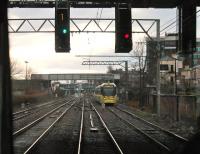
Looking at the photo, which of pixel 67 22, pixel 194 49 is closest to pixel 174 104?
pixel 194 49

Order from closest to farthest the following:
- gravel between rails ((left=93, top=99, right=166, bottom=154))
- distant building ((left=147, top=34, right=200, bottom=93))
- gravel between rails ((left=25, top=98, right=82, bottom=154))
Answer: gravel between rails ((left=93, top=99, right=166, bottom=154))
gravel between rails ((left=25, top=98, right=82, bottom=154))
distant building ((left=147, top=34, right=200, bottom=93))

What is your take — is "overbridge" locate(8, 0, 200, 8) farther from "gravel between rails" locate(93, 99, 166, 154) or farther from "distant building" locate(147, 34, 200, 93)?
"gravel between rails" locate(93, 99, 166, 154)

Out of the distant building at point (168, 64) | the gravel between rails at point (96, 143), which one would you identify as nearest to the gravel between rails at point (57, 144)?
the gravel between rails at point (96, 143)

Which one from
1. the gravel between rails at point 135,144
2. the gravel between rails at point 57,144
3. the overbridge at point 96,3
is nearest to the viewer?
the gravel between rails at point 135,144

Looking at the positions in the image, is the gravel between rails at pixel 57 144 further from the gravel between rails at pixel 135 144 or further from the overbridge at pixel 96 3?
the overbridge at pixel 96 3

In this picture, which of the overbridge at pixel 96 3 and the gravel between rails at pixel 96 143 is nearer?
the gravel between rails at pixel 96 143

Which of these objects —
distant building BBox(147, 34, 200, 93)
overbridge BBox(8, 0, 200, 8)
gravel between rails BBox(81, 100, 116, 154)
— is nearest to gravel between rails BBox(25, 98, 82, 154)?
gravel between rails BBox(81, 100, 116, 154)

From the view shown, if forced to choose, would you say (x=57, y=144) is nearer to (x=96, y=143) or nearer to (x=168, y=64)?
(x=96, y=143)

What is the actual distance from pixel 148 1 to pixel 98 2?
105 inches

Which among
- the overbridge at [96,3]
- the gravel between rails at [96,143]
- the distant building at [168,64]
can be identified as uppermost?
the overbridge at [96,3]

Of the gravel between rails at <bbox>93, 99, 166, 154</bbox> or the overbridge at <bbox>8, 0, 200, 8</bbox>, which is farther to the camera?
the overbridge at <bbox>8, 0, 200, 8</bbox>

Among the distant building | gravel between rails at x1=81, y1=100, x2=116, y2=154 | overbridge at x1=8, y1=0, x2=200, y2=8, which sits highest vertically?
overbridge at x1=8, y1=0, x2=200, y2=8

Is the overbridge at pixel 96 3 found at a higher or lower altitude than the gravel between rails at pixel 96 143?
higher

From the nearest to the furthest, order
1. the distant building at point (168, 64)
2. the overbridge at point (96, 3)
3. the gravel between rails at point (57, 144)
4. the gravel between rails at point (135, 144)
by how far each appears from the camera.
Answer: the gravel between rails at point (135, 144), the gravel between rails at point (57, 144), the overbridge at point (96, 3), the distant building at point (168, 64)
